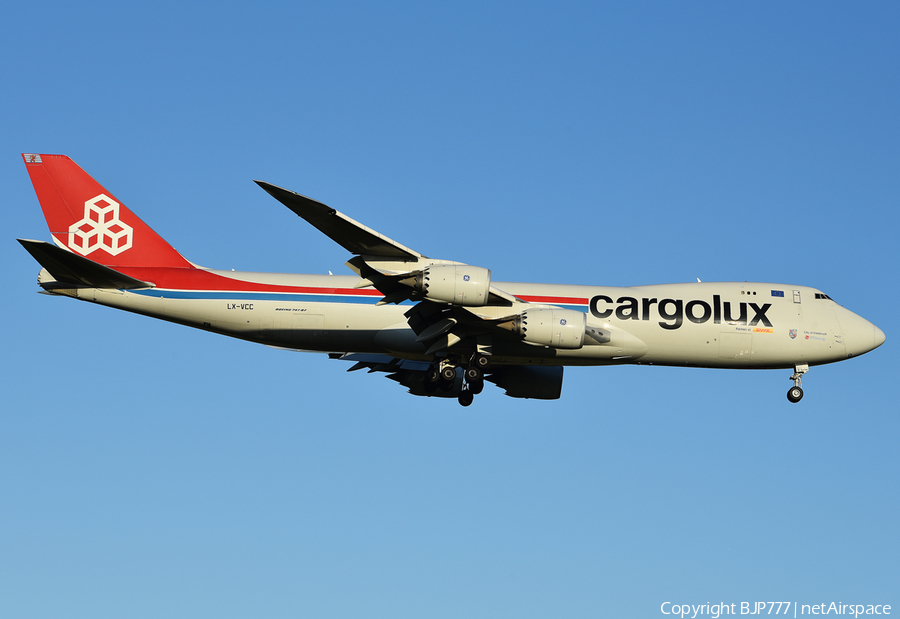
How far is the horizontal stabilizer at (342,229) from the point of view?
2336cm

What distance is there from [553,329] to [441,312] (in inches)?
136

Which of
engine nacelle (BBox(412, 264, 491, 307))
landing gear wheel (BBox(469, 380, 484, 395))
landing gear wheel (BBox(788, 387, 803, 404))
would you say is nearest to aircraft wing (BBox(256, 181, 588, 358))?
engine nacelle (BBox(412, 264, 491, 307))

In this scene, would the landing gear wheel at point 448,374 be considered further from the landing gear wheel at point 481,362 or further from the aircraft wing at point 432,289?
the landing gear wheel at point 481,362

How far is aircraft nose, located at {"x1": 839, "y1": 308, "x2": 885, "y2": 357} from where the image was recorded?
31.8 metres

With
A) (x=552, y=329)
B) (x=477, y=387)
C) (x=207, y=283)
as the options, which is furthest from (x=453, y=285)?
(x=207, y=283)

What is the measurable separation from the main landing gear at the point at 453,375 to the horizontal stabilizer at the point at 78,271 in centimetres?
956

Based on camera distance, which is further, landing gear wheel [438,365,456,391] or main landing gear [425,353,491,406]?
landing gear wheel [438,365,456,391]

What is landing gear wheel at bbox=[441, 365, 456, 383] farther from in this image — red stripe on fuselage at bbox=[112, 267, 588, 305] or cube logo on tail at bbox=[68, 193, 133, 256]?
cube logo on tail at bbox=[68, 193, 133, 256]

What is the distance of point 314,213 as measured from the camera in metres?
24.1

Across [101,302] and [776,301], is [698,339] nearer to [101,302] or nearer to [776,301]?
[776,301]

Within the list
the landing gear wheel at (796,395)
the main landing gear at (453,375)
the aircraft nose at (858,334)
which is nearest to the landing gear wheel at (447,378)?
the main landing gear at (453,375)

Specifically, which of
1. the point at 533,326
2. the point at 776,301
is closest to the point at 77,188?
the point at 533,326

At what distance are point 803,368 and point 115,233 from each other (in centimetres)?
2396

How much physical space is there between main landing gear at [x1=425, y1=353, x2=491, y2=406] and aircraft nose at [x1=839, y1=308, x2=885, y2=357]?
1296cm
